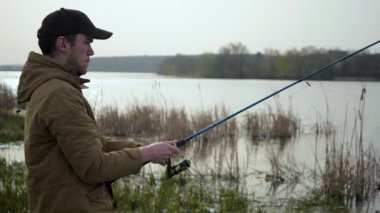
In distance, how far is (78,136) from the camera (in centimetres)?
176

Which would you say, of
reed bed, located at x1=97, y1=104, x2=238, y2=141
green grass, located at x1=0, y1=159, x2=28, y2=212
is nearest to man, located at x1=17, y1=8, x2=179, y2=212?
green grass, located at x1=0, y1=159, x2=28, y2=212

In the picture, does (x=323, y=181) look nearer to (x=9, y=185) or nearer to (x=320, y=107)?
(x=9, y=185)

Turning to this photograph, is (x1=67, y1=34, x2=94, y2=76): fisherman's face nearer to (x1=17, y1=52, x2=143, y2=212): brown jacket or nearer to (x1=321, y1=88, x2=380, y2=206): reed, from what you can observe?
(x1=17, y1=52, x2=143, y2=212): brown jacket

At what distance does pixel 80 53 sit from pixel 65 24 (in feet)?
0.48

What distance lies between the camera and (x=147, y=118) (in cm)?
1262

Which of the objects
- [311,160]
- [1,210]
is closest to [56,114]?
[1,210]

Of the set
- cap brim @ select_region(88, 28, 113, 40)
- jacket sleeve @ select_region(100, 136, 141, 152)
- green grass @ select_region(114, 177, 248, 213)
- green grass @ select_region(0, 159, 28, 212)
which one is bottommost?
green grass @ select_region(114, 177, 248, 213)

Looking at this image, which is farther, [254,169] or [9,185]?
[254,169]

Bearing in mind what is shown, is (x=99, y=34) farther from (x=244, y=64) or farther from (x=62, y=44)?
(x=244, y=64)

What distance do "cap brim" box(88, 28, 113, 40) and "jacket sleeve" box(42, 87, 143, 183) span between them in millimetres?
301

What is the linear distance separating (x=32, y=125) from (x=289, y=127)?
37.4ft

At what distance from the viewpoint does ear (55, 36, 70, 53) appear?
6.24 ft

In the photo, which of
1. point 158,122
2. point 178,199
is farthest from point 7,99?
point 178,199

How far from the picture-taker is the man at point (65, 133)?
1763 millimetres
